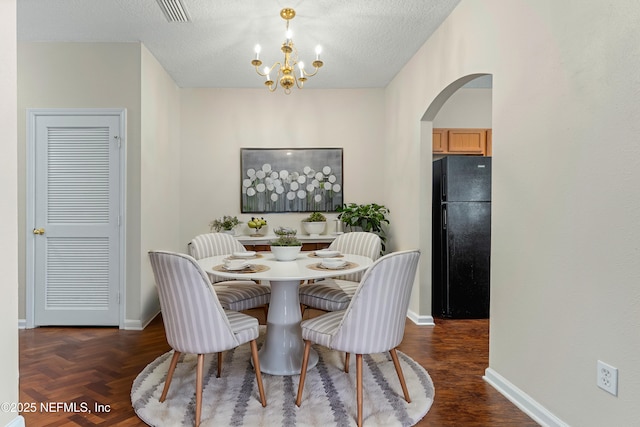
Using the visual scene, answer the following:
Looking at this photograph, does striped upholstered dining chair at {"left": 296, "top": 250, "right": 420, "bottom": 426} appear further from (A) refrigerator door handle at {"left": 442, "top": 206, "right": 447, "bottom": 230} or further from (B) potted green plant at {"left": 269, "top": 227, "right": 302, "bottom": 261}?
(A) refrigerator door handle at {"left": 442, "top": 206, "right": 447, "bottom": 230}

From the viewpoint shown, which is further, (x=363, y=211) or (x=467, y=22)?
(x=363, y=211)

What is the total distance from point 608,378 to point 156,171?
155 inches

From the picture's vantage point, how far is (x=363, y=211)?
4.43 m

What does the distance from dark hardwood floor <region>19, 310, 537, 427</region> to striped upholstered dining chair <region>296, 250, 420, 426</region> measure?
0.48 metres

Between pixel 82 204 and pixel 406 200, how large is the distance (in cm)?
319

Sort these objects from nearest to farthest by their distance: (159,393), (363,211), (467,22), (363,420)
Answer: (363,420)
(159,393)
(467,22)
(363,211)

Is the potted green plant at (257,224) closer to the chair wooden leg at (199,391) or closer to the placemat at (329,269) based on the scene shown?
the placemat at (329,269)

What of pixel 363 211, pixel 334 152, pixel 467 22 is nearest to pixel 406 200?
pixel 363 211

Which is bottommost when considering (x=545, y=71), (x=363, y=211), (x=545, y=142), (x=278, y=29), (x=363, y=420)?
(x=363, y=420)

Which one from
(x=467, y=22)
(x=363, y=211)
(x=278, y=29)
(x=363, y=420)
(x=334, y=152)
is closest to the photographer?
(x=363, y=420)

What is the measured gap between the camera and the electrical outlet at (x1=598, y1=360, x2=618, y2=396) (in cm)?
152

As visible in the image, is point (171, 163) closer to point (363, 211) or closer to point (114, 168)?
point (114, 168)

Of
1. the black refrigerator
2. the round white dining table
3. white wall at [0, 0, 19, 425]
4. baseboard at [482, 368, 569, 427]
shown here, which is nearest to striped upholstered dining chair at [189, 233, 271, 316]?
the round white dining table

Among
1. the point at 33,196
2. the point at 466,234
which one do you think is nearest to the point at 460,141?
the point at 466,234
